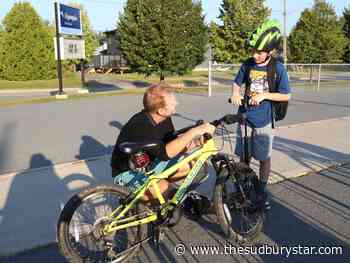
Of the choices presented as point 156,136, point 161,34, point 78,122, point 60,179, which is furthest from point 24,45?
point 156,136

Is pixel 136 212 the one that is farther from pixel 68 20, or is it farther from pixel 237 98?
pixel 68 20

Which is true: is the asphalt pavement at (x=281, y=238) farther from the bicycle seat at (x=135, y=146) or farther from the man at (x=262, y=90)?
the bicycle seat at (x=135, y=146)

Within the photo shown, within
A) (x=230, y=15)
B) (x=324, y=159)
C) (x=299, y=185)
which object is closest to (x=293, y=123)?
(x=324, y=159)

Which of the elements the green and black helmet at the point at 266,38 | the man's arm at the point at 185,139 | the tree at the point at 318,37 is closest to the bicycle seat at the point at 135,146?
the man's arm at the point at 185,139

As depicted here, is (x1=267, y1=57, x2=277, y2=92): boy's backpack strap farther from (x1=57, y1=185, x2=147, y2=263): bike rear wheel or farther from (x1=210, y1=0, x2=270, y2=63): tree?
(x1=210, y1=0, x2=270, y2=63): tree

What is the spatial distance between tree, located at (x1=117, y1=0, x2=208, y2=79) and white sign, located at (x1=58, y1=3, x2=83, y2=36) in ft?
7.03

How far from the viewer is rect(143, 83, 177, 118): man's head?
11.5ft

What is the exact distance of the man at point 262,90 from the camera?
3.91 m

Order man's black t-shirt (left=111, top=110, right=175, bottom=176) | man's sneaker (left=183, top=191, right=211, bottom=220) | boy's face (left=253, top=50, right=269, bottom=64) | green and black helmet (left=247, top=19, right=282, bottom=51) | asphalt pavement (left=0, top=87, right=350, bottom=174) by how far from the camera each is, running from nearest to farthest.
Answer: man's black t-shirt (left=111, top=110, right=175, bottom=176), man's sneaker (left=183, top=191, right=211, bottom=220), green and black helmet (left=247, top=19, right=282, bottom=51), boy's face (left=253, top=50, right=269, bottom=64), asphalt pavement (left=0, top=87, right=350, bottom=174)

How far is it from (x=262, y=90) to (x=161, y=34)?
1679 cm

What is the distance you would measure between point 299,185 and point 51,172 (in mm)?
3320

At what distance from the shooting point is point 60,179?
217 inches

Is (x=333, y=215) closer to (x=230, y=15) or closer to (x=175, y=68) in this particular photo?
(x=175, y=68)

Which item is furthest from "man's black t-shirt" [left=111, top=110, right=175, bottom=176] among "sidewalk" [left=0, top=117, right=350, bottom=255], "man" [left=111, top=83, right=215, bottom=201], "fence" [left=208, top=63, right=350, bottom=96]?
"fence" [left=208, top=63, right=350, bottom=96]
